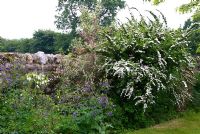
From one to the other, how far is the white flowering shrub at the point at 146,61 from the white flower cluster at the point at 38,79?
1.58m

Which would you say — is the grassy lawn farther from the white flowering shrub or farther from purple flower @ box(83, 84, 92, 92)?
purple flower @ box(83, 84, 92, 92)

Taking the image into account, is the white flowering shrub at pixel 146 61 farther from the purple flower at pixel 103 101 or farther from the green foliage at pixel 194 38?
the purple flower at pixel 103 101

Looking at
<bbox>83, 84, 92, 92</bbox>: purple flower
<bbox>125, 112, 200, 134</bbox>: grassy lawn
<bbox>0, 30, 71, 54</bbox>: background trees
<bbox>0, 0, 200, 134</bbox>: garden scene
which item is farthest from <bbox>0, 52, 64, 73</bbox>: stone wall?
<bbox>0, 30, 71, 54</bbox>: background trees

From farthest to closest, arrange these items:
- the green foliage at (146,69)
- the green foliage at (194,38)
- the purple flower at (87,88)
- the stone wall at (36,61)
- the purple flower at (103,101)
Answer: the green foliage at (194,38), the stone wall at (36,61), the green foliage at (146,69), the purple flower at (87,88), the purple flower at (103,101)

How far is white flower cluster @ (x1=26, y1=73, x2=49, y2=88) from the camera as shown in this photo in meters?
9.72

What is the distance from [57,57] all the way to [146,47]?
297 cm

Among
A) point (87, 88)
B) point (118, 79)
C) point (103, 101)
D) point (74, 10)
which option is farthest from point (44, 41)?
point (103, 101)

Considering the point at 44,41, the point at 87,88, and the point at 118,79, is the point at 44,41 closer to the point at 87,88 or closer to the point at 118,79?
the point at 118,79

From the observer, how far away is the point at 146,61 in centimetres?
1080

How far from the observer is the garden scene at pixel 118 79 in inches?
353

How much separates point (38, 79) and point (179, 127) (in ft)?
12.1

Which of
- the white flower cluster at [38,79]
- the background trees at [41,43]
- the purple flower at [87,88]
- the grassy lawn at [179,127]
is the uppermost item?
the background trees at [41,43]

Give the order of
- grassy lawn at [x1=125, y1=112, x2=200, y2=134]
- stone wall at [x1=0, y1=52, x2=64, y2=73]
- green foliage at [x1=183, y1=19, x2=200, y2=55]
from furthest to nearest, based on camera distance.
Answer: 1. green foliage at [x1=183, y1=19, x2=200, y2=55]
2. stone wall at [x1=0, y1=52, x2=64, y2=73]
3. grassy lawn at [x1=125, y1=112, x2=200, y2=134]

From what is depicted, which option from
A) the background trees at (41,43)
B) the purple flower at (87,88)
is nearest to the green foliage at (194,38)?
the purple flower at (87,88)
